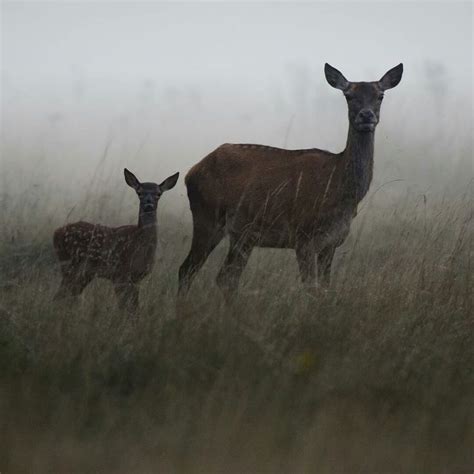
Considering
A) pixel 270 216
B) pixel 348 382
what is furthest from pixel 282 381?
pixel 270 216

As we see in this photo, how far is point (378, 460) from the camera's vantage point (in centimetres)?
568

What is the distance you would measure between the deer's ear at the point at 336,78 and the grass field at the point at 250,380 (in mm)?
1856

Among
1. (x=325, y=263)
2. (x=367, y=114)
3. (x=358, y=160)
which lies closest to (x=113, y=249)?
(x=325, y=263)

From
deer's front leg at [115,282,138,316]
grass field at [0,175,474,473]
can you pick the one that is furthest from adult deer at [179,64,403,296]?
grass field at [0,175,474,473]

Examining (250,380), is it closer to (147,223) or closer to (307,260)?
(307,260)

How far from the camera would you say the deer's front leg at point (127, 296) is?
7.88 metres

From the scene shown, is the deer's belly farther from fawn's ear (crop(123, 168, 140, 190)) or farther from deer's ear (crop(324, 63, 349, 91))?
deer's ear (crop(324, 63, 349, 91))

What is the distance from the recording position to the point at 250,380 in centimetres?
635

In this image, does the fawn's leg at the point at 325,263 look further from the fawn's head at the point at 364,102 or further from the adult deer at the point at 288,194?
the fawn's head at the point at 364,102

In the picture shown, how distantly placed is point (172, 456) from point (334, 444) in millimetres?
822

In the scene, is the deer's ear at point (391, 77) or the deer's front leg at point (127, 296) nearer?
the deer's front leg at point (127, 296)

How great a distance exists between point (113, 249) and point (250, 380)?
3.12m

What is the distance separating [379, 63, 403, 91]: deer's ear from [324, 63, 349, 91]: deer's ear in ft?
0.98

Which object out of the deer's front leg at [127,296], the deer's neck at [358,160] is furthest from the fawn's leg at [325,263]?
the deer's front leg at [127,296]
